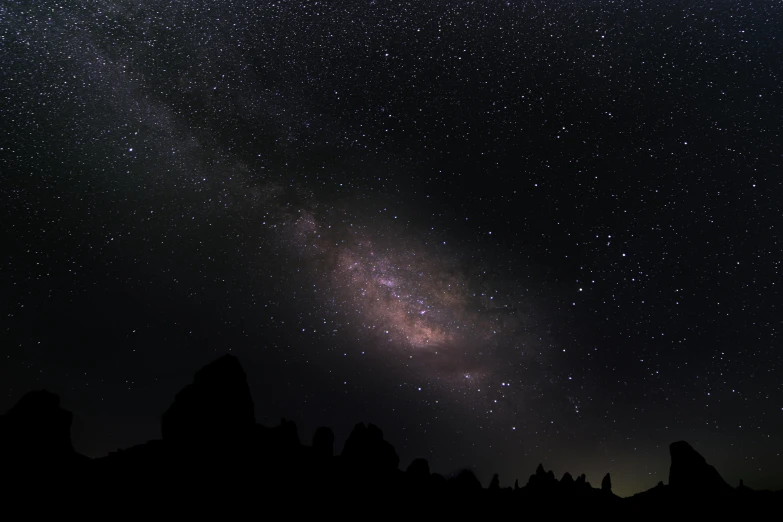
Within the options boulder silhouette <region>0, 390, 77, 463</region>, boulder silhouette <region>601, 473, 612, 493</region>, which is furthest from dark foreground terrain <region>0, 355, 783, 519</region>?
boulder silhouette <region>601, 473, 612, 493</region>

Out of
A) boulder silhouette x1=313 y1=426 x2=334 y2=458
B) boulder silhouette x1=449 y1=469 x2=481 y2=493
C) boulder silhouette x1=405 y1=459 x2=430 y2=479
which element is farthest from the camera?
boulder silhouette x1=449 y1=469 x2=481 y2=493

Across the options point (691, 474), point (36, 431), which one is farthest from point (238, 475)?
point (691, 474)

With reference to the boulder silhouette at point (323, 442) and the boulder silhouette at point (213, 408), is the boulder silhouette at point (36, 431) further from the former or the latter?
the boulder silhouette at point (323, 442)

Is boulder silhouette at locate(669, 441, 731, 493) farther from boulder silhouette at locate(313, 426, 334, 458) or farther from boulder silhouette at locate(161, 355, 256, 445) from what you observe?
boulder silhouette at locate(161, 355, 256, 445)

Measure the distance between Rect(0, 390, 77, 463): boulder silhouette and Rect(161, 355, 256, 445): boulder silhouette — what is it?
4.17 metres

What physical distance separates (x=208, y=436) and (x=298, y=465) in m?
6.31

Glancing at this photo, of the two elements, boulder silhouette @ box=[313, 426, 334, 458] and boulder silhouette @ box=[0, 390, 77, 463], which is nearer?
boulder silhouette @ box=[0, 390, 77, 463]

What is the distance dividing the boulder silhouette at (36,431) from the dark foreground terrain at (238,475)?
41 mm

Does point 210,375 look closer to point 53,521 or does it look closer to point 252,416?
point 252,416

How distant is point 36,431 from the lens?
18281mm

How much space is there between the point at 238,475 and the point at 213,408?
12.2 ft

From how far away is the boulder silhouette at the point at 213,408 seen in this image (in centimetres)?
2123

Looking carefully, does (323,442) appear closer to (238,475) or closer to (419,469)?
(419,469)

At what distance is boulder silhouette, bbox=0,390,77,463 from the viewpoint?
17.8 meters
